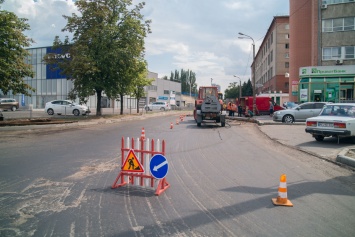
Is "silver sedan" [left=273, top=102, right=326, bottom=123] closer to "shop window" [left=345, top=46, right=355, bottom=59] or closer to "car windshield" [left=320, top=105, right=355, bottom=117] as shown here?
"car windshield" [left=320, top=105, right=355, bottom=117]

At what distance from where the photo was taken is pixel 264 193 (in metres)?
6.09

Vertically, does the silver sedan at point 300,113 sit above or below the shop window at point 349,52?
below

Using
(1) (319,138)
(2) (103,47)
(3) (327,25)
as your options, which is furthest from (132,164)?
(3) (327,25)

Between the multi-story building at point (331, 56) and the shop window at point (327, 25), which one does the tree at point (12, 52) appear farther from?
the shop window at point (327, 25)

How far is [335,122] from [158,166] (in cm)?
923

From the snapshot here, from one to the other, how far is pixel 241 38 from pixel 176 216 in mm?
33080

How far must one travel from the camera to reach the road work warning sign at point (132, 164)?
646 cm

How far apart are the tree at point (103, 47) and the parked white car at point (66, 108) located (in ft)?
11.5

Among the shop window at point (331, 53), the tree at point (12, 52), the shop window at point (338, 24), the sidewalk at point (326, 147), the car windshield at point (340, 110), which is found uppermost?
the shop window at point (338, 24)

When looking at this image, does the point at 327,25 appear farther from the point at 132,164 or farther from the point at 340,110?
the point at 132,164

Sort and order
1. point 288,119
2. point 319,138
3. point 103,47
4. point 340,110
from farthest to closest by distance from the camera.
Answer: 1. point 103,47
2. point 288,119
3. point 319,138
4. point 340,110

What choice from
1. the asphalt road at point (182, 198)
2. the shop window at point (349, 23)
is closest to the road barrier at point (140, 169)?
the asphalt road at point (182, 198)

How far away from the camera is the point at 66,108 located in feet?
109

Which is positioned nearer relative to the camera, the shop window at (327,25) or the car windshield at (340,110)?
the car windshield at (340,110)
